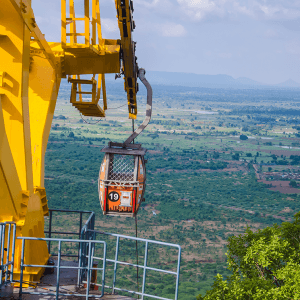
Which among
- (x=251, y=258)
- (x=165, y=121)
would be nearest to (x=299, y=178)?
(x=165, y=121)

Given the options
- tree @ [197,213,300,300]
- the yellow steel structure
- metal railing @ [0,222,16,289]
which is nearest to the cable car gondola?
the yellow steel structure

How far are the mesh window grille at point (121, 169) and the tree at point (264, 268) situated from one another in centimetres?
343

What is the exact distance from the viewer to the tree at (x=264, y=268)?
9789 mm

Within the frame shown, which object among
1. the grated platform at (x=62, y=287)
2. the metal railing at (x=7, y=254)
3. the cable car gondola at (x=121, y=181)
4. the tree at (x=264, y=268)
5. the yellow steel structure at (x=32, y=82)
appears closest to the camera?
the metal railing at (x=7, y=254)

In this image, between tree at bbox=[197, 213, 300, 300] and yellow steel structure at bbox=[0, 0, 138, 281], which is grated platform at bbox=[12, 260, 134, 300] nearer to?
yellow steel structure at bbox=[0, 0, 138, 281]

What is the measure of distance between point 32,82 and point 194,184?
9234 cm

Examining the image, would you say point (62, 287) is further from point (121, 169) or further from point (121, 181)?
point (121, 169)

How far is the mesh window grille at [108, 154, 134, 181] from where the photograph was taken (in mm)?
9328

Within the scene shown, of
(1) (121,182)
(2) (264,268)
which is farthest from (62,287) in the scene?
(2) (264,268)

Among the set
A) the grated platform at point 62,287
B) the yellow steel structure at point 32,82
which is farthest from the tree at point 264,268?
the yellow steel structure at point 32,82

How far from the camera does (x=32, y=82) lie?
1027 cm

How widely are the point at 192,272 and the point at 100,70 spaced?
48.3m

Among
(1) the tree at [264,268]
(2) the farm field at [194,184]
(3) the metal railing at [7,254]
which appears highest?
(3) the metal railing at [7,254]

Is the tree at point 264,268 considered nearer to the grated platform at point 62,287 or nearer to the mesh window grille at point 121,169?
the grated platform at point 62,287
